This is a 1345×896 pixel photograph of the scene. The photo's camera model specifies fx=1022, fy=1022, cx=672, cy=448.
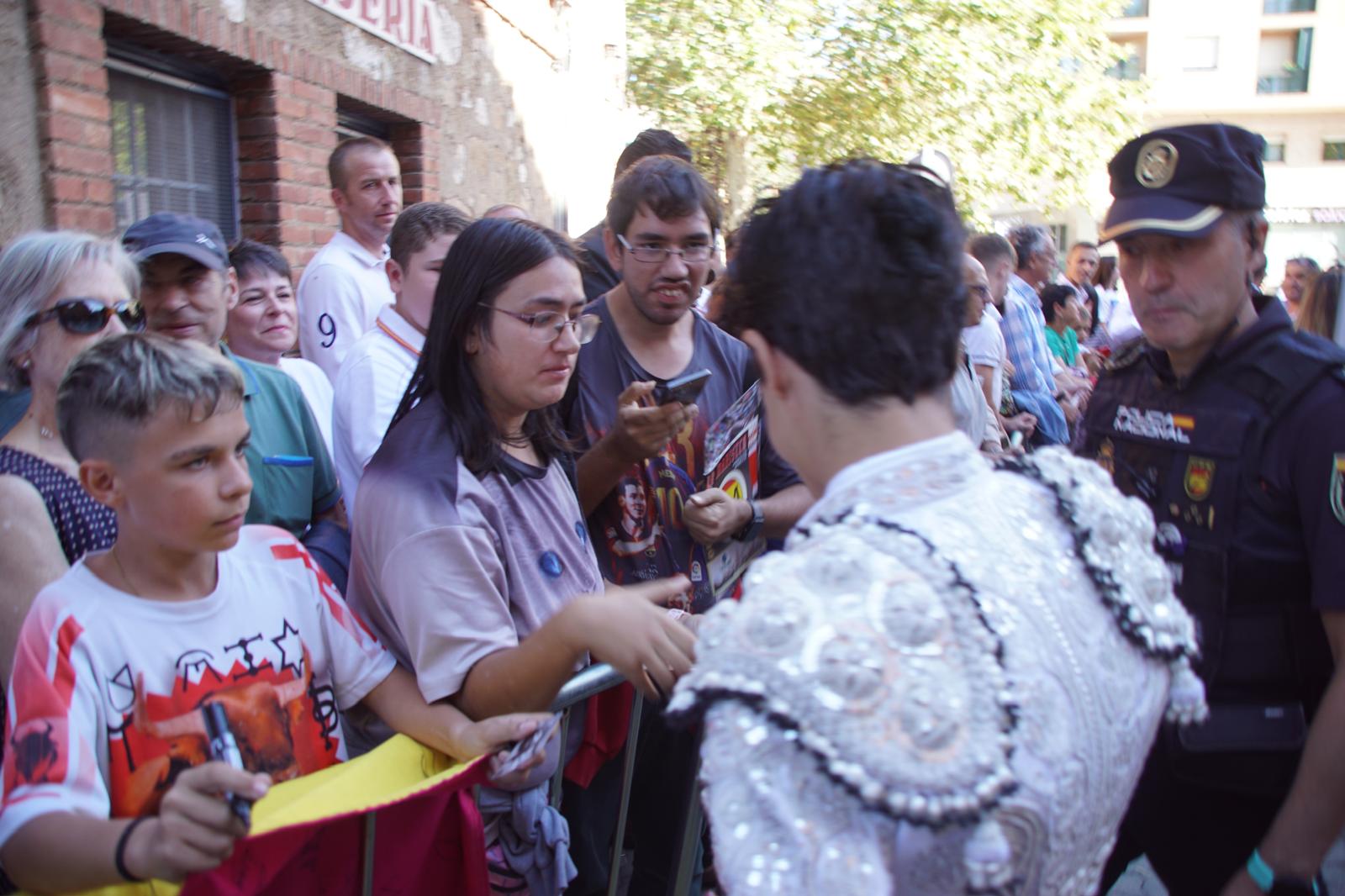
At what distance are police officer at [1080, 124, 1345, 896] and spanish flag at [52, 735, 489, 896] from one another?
1419 millimetres

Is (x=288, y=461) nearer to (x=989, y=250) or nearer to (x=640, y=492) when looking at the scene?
(x=640, y=492)

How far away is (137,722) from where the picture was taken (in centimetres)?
162

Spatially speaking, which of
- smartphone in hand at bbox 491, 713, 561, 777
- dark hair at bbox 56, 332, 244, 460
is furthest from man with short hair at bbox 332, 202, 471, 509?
smartphone in hand at bbox 491, 713, 561, 777

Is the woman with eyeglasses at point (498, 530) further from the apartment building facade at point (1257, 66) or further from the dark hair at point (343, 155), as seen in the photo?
the apartment building facade at point (1257, 66)

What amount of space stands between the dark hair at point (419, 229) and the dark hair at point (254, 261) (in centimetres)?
51

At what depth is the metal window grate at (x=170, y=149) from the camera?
4.54 m

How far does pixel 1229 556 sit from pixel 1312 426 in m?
0.30

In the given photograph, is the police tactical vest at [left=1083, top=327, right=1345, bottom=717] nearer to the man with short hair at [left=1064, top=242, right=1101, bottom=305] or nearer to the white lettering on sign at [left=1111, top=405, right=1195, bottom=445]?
the white lettering on sign at [left=1111, top=405, right=1195, bottom=445]

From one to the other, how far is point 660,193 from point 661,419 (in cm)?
86

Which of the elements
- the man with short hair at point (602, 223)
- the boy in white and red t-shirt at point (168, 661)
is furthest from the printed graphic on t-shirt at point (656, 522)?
the man with short hair at point (602, 223)

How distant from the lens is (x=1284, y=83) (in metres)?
35.6

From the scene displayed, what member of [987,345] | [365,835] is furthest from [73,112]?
[987,345]

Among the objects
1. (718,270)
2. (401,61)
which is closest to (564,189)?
(401,61)

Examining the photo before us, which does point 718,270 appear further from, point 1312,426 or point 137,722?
point 137,722
